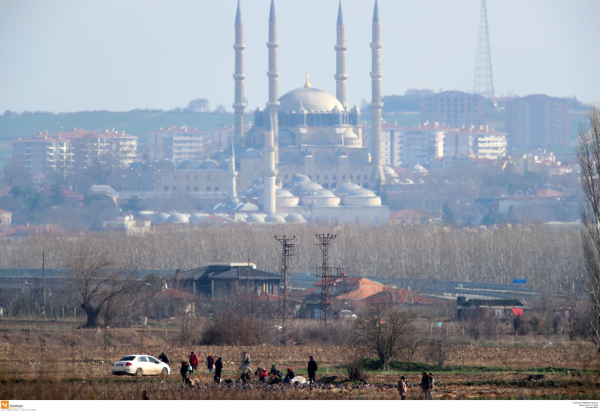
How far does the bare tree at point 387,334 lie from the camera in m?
24.6

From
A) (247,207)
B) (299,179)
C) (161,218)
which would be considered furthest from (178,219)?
(299,179)

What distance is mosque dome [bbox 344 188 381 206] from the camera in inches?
3890

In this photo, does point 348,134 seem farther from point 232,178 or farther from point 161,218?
point 161,218

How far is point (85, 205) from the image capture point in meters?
104

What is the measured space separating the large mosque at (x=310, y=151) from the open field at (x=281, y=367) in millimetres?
64824

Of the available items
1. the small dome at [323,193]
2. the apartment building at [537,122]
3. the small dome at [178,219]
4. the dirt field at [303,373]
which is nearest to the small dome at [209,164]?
the small dome at [323,193]

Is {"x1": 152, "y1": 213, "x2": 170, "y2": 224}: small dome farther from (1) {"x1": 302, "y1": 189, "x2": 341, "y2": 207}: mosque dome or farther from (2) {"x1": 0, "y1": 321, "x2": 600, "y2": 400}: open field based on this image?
(2) {"x1": 0, "y1": 321, "x2": 600, "y2": 400}: open field

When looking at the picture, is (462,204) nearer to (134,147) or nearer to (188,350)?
(134,147)

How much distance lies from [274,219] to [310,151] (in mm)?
28283

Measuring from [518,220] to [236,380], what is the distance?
231 ft

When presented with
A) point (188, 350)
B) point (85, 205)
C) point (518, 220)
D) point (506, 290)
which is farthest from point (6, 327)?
point (85, 205)

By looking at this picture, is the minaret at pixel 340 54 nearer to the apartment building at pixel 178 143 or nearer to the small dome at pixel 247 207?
the small dome at pixel 247 207

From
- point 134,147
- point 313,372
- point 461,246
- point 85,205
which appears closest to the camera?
point 313,372

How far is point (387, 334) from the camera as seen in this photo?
974 inches
